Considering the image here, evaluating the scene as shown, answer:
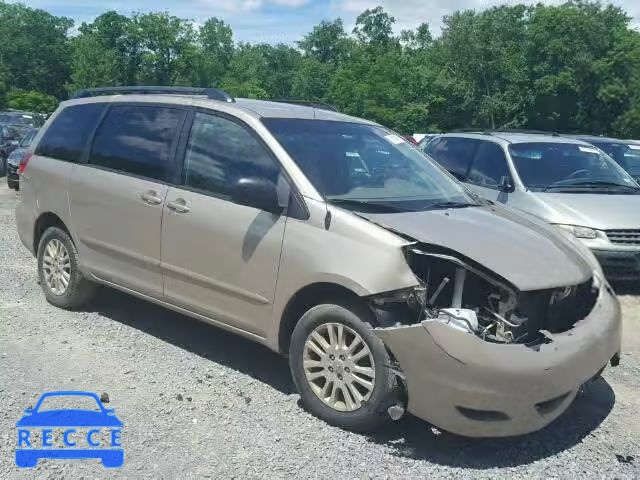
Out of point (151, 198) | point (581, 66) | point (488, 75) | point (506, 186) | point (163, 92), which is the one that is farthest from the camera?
point (488, 75)

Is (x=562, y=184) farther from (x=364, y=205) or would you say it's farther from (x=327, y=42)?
(x=327, y=42)

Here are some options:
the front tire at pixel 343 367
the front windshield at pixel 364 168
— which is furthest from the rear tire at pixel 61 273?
the front tire at pixel 343 367

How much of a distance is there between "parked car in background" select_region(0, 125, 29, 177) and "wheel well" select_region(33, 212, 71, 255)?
514 inches

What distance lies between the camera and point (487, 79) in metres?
57.5

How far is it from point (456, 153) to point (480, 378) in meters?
6.20

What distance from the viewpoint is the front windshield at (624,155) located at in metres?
10.8

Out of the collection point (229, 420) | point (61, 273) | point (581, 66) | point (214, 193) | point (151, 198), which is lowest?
point (229, 420)

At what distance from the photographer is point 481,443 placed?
4.00m

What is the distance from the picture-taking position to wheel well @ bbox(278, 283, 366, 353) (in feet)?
13.3

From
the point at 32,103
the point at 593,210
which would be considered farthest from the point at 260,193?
the point at 32,103

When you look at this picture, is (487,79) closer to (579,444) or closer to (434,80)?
(434,80)

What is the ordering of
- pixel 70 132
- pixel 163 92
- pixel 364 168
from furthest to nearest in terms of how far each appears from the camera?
pixel 70 132 → pixel 163 92 → pixel 364 168

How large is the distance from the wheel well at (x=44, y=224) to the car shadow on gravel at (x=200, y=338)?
736mm

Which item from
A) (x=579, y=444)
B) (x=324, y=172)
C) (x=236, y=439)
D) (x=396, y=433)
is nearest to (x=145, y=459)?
(x=236, y=439)
